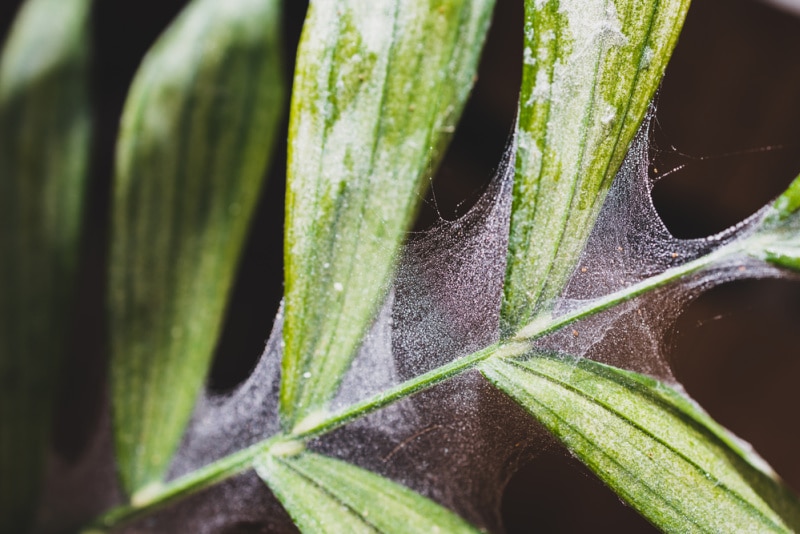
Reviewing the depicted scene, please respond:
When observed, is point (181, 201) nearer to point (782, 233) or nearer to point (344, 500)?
point (344, 500)

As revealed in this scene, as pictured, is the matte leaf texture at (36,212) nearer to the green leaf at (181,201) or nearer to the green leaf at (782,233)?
the green leaf at (181,201)

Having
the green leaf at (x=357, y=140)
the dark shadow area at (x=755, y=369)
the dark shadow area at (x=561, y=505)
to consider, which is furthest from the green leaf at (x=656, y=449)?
the dark shadow area at (x=755, y=369)

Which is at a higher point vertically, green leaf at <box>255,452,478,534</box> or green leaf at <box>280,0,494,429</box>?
green leaf at <box>280,0,494,429</box>

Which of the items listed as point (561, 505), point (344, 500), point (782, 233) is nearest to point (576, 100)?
point (782, 233)

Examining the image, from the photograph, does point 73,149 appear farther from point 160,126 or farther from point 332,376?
point 332,376

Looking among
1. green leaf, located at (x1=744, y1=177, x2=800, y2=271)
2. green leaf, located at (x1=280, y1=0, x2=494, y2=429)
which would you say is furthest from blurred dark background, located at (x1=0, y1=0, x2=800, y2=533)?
green leaf, located at (x1=744, y1=177, x2=800, y2=271)

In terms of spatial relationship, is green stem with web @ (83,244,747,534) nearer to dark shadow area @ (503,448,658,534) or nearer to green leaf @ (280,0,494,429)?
green leaf @ (280,0,494,429)
